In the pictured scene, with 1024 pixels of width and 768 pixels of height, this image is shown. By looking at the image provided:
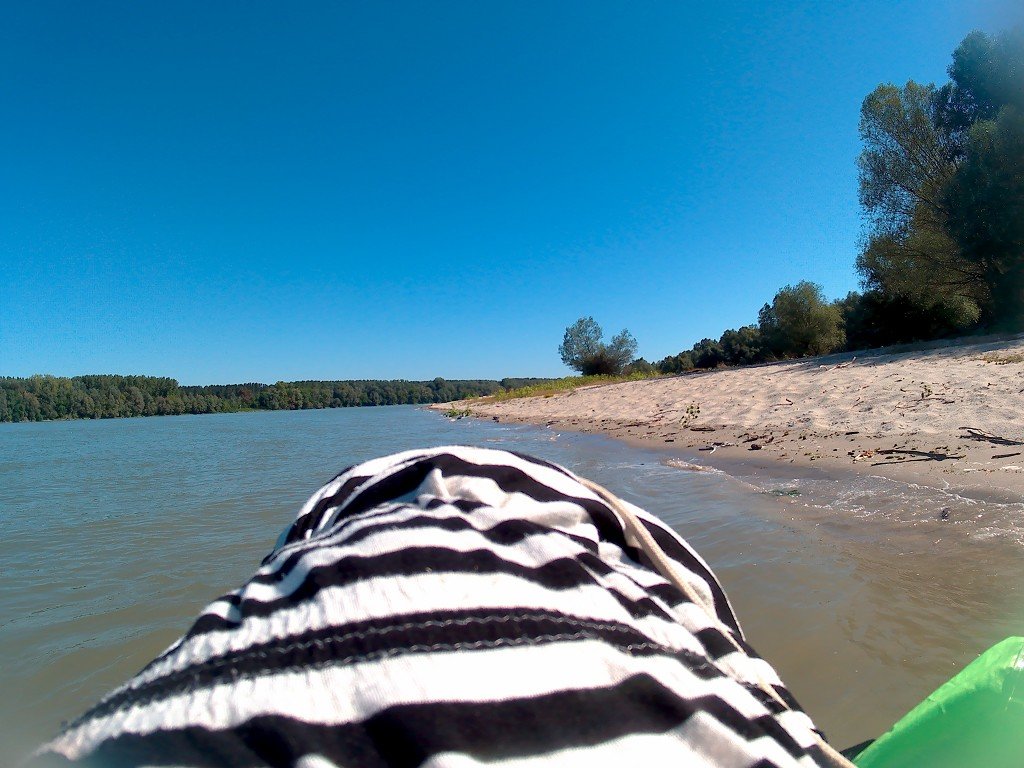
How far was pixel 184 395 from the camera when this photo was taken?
60750mm

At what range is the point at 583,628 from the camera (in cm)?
57

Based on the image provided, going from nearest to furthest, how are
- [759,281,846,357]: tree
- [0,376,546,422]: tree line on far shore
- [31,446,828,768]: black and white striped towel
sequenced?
1. [31,446,828,768]: black and white striped towel
2. [759,281,846,357]: tree
3. [0,376,546,422]: tree line on far shore

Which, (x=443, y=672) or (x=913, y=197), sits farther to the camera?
(x=913, y=197)

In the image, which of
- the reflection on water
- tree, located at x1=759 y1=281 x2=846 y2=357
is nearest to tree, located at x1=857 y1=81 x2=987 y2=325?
tree, located at x1=759 y1=281 x2=846 y2=357

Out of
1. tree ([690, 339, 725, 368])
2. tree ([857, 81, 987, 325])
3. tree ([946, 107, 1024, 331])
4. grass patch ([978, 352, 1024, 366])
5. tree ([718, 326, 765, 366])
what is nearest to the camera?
grass patch ([978, 352, 1024, 366])

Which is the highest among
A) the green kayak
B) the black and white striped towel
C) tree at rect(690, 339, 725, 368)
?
tree at rect(690, 339, 725, 368)

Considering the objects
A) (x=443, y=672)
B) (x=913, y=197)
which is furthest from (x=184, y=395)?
(x=443, y=672)

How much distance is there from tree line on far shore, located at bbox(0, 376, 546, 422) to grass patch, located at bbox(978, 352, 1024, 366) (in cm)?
3560

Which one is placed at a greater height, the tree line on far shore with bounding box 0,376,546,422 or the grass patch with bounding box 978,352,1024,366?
the tree line on far shore with bounding box 0,376,546,422

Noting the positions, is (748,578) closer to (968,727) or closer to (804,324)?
(968,727)

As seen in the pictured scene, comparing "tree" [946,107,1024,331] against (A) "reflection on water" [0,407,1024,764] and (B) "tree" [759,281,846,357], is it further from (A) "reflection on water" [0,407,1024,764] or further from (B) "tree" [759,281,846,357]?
(A) "reflection on water" [0,407,1024,764]

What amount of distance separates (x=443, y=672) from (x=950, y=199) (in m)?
19.1

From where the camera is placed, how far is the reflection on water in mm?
1908

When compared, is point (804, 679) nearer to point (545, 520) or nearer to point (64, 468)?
point (545, 520)
